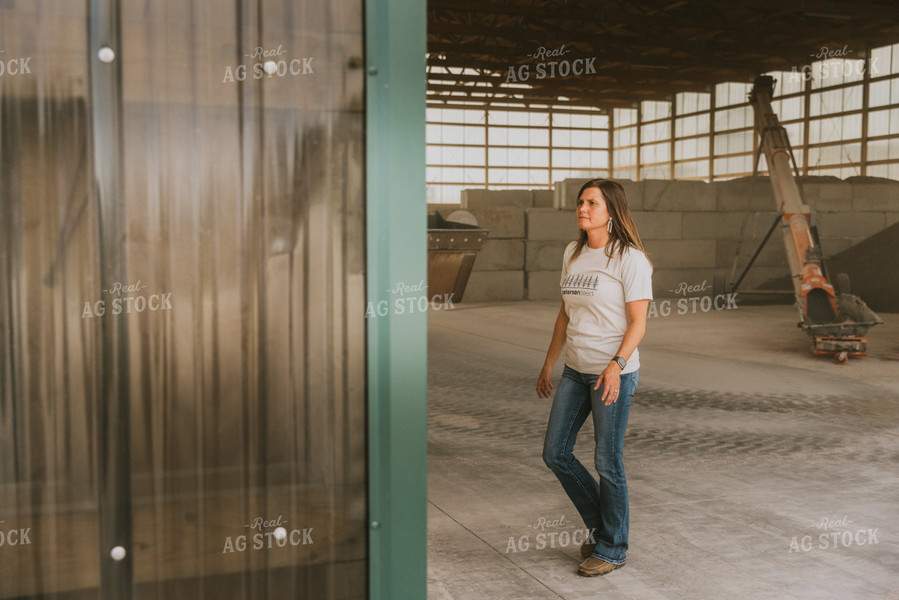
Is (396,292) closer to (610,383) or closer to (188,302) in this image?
(188,302)

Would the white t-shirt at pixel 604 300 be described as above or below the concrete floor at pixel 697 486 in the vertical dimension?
above

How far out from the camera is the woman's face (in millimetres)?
3734

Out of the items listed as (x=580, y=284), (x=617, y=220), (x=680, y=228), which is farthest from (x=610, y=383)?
(x=680, y=228)

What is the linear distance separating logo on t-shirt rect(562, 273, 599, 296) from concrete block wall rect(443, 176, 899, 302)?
16.5 meters

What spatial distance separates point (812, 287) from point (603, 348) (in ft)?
29.7

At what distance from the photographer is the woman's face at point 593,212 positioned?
3734 millimetres

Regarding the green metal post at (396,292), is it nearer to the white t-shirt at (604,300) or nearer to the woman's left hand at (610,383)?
the woman's left hand at (610,383)

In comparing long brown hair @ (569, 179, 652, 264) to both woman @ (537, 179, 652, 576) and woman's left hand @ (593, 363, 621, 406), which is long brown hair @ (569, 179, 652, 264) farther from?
woman's left hand @ (593, 363, 621, 406)

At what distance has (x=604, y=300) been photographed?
3.73 metres

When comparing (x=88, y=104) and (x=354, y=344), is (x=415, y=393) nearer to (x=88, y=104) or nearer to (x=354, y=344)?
(x=354, y=344)

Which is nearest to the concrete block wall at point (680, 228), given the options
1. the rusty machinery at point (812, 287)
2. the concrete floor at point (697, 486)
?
the rusty machinery at point (812, 287)

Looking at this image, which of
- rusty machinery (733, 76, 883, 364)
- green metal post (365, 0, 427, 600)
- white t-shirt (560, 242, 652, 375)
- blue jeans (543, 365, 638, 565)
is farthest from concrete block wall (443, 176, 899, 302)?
green metal post (365, 0, 427, 600)

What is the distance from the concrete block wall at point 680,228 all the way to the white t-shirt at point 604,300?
16.5 metres

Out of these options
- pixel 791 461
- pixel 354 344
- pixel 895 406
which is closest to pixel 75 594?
pixel 354 344
